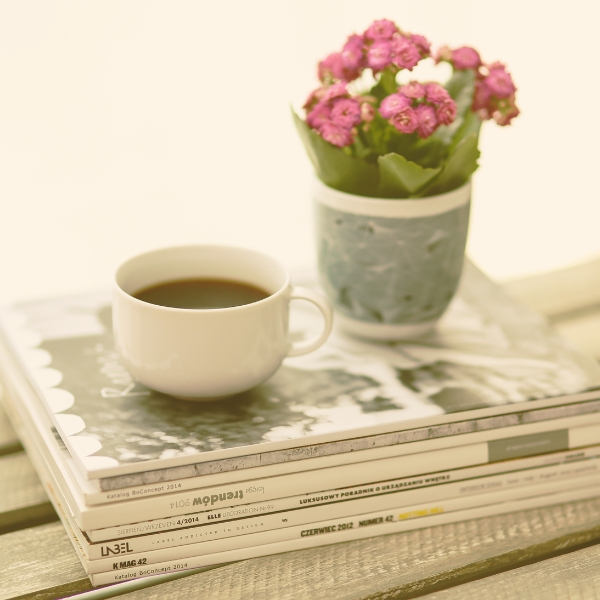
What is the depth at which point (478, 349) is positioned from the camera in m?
0.86

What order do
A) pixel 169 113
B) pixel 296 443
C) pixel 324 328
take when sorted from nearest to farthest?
pixel 296 443, pixel 324 328, pixel 169 113

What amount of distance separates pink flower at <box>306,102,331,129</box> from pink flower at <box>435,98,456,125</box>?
10cm

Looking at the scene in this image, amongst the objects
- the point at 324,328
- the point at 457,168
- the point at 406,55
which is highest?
the point at 406,55

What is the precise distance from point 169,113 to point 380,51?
0.76 m

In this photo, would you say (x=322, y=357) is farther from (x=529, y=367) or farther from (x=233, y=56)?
(x=233, y=56)

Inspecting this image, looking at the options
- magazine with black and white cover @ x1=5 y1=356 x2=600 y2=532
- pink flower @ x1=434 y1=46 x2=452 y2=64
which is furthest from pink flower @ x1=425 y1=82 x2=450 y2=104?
magazine with black and white cover @ x1=5 y1=356 x2=600 y2=532

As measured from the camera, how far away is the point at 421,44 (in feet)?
2.58

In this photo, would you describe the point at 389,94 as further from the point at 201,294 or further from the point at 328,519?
the point at 328,519

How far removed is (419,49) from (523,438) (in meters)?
0.37

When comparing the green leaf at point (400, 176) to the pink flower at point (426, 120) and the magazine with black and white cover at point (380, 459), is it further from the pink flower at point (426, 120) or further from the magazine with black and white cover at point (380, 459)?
the magazine with black and white cover at point (380, 459)

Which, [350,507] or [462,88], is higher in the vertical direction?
[462,88]

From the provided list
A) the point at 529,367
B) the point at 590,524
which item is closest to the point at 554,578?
the point at 590,524

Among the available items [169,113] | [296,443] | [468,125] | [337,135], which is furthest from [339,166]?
[169,113]

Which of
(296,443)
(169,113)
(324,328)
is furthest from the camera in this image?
(169,113)
